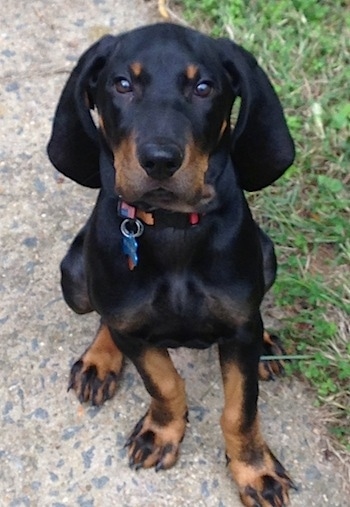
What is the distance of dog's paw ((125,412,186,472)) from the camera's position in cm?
319

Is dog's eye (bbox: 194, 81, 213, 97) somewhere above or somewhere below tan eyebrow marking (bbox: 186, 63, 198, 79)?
below

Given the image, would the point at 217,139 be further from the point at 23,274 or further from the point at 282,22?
the point at 282,22

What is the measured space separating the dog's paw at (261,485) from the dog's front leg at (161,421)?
0.77 ft

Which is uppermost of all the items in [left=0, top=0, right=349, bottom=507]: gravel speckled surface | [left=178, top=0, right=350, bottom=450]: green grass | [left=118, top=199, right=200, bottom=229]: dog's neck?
[left=118, top=199, right=200, bottom=229]: dog's neck

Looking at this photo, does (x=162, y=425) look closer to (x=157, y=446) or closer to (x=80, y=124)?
(x=157, y=446)

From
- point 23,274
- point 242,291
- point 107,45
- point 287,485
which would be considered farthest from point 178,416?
point 107,45

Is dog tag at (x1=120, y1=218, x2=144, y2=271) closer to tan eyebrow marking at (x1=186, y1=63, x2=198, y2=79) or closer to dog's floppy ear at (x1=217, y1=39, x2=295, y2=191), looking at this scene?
dog's floppy ear at (x1=217, y1=39, x2=295, y2=191)

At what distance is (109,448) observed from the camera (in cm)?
328

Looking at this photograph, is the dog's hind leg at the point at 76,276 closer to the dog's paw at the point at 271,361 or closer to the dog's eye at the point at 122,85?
the dog's paw at the point at 271,361

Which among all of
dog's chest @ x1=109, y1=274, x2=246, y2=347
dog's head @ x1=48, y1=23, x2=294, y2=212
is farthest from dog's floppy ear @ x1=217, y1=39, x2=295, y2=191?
dog's chest @ x1=109, y1=274, x2=246, y2=347

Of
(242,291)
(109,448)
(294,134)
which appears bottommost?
→ (109,448)

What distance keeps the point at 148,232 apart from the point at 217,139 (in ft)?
1.21

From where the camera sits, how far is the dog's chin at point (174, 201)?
7.64 ft

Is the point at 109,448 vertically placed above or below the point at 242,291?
below
